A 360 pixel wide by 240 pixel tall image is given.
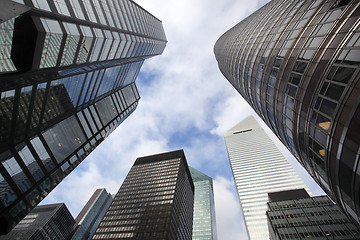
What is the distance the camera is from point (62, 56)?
1931 cm

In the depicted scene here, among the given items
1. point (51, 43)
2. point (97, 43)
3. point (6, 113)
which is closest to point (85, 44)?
point (97, 43)

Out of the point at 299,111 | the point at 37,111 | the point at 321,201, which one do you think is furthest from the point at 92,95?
the point at 321,201

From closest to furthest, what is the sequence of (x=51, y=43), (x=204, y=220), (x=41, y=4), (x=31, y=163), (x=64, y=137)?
1. (x=41, y=4)
2. (x=51, y=43)
3. (x=31, y=163)
4. (x=64, y=137)
5. (x=204, y=220)

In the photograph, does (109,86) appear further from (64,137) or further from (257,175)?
(257,175)

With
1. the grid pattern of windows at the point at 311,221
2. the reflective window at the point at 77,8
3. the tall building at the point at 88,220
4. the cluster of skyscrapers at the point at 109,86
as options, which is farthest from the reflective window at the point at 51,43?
the tall building at the point at 88,220

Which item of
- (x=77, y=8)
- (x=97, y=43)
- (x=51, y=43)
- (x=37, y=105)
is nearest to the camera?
(x=51, y=43)

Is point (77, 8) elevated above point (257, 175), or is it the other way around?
point (257, 175)

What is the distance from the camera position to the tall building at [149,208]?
7300cm

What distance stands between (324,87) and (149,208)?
83362 millimetres

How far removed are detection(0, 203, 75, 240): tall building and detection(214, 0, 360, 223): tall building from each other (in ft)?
451

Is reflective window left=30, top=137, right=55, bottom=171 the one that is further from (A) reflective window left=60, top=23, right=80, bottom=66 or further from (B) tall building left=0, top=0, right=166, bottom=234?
(A) reflective window left=60, top=23, right=80, bottom=66

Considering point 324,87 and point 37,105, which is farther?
point 37,105

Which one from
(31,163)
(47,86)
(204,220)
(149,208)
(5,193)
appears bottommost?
(5,193)

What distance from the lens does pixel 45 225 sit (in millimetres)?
111562
